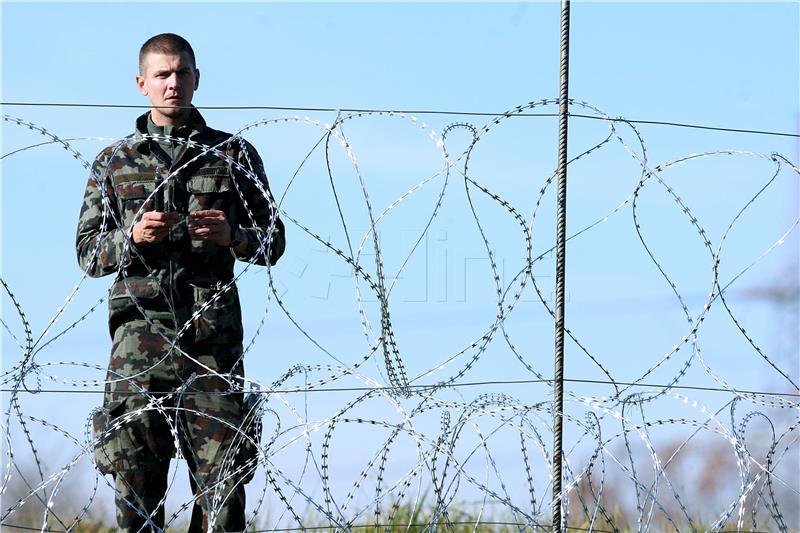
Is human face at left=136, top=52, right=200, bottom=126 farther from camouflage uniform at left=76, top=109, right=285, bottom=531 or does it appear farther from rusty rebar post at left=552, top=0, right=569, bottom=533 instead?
rusty rebar post at left=552, top=0, right=569, bottom=533

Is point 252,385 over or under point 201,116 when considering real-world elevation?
under

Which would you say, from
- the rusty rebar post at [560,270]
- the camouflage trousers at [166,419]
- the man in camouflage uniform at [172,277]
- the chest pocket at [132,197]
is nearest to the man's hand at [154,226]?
the man in camouflage uniform at [172,277]

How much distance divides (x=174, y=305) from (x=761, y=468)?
2.20m

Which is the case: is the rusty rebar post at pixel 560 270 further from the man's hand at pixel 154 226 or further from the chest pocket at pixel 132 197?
the chest pocket at pixel 132 197

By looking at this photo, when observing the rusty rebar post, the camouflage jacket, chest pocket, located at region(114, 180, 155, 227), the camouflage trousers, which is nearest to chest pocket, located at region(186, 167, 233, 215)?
the camouflage jacket

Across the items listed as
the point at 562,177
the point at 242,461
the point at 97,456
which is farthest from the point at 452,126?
the point at 97,456

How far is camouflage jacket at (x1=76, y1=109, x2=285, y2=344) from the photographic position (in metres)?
4.78

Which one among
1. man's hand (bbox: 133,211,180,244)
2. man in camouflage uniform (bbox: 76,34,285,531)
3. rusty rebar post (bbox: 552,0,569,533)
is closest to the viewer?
rusty rebar post (bbox: 552,0,569,533)

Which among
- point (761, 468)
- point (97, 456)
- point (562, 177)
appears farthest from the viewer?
point (97, 456)

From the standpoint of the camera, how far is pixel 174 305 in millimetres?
4805

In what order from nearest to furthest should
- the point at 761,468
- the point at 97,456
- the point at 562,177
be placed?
the point at 761,468 < the point at 562,177 < the point at 97,456

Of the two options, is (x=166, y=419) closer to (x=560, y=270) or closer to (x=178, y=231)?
(x=178, y=231)

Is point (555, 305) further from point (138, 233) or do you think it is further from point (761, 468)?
point (138, 233)

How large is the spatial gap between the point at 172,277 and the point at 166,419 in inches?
21.5
